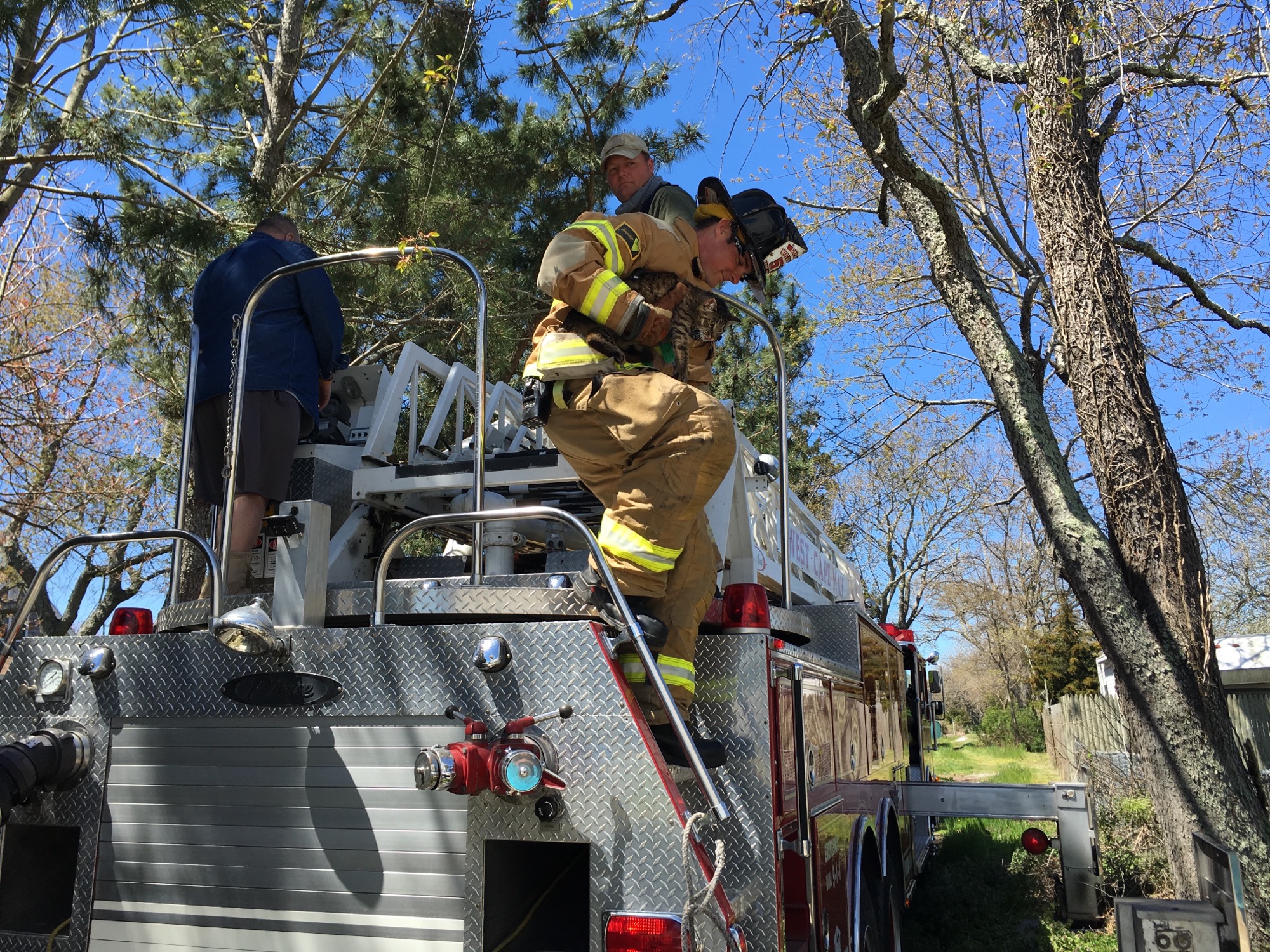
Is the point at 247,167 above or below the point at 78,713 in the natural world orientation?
above

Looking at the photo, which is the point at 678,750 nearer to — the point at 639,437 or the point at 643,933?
the point at 643,933

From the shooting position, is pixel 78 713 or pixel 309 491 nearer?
pixel 78 713

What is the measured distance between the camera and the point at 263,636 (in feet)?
8.67

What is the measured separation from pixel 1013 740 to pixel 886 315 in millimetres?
25730

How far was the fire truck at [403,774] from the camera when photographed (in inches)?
98.0

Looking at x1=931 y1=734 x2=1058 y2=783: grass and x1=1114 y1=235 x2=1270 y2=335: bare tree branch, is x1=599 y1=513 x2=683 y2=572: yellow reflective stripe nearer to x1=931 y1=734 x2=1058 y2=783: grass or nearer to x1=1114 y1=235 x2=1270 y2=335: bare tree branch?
x1=1114 y1=235 x2=1270 y2=335: bare tree branch

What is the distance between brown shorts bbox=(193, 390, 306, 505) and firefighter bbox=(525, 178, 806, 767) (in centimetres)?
118

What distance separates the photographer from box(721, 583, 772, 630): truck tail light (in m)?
3.03

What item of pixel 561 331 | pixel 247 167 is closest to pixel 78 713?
pixel 561 331

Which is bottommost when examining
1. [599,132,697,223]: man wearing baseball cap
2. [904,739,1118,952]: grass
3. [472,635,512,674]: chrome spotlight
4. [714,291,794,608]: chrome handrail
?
[904,739,1118,952]: grass

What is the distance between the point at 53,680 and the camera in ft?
9.89

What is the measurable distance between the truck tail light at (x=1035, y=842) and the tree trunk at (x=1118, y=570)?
2.43 feet

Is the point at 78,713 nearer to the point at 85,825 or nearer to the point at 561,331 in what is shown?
the point at 85,825

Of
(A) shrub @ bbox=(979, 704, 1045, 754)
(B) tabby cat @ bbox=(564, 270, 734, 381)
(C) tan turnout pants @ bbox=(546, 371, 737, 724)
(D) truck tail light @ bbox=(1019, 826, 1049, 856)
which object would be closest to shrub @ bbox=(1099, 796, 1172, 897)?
(D) truck tail light @ bbox=(1019, 826, 1049, 856)
